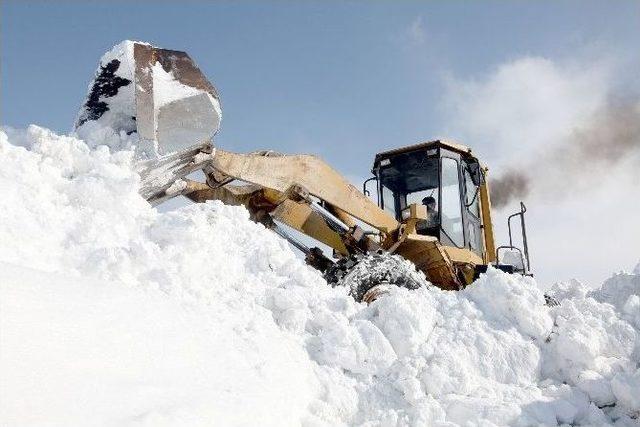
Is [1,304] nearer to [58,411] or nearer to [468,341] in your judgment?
[58,411]

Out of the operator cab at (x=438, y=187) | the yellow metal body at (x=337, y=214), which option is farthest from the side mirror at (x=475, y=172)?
the yellow metal body at (x=337, y=214)

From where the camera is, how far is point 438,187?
720cm

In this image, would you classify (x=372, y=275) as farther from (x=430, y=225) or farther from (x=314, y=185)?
(x=430, y=225)

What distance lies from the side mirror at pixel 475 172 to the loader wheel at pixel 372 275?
2523 millimetres

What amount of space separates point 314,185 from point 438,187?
90.1 inches

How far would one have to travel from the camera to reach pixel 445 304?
4.14m

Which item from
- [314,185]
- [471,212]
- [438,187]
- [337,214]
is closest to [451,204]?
[438,187]

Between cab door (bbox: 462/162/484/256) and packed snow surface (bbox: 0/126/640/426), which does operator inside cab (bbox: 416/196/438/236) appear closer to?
cab door (bbox: 462/162/484/256)

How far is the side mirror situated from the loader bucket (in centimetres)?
417

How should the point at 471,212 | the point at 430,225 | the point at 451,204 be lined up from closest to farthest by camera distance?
1. the point at 430,225
2. the point at 451,204
3. the point at 471,212

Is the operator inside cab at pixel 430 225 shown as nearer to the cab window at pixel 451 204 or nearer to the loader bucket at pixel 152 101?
the cab window at pixel 451 204

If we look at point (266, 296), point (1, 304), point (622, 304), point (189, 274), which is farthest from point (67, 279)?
point (622, 304)

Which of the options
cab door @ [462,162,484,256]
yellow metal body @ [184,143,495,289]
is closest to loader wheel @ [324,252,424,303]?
yellow metal body @ [184,143,495,289]

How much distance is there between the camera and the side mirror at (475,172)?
743 centimetres
